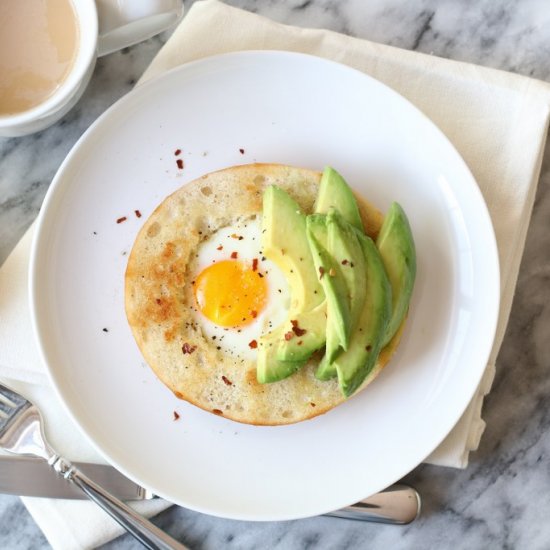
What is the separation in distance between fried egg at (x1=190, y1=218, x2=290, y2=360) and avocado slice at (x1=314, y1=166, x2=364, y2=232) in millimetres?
217

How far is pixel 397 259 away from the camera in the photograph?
1.86m

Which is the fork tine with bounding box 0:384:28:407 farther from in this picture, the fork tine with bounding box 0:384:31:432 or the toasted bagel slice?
the toasted bagel slice

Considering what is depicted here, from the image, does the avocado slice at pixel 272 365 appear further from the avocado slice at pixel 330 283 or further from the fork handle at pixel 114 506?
the fork handle at pixel 114 506

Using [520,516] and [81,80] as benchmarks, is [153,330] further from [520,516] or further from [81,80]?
[520,516]

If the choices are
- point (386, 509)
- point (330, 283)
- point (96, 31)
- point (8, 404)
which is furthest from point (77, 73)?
point (386, 509)

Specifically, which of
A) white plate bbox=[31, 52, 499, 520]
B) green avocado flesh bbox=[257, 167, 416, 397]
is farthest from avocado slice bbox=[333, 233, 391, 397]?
white plate bbox=[31, 52, 499, 520]

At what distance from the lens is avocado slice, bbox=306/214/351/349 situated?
5.62ft

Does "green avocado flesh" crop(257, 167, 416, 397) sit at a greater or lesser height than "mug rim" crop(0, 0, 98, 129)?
lesser

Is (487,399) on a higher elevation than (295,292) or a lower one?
lower

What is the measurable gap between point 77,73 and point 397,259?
3.00ft

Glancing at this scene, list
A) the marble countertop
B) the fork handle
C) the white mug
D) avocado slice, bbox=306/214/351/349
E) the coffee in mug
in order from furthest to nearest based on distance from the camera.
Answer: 1. the marble countertop
2. the fork handle
3. the coffee in mug
4. the white mug
5. avocado slice, bbox=306/214/351/349

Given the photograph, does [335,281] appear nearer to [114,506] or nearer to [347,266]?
[347,266]

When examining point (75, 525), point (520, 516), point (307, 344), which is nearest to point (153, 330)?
point (307, 344)

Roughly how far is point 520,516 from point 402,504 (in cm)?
36
